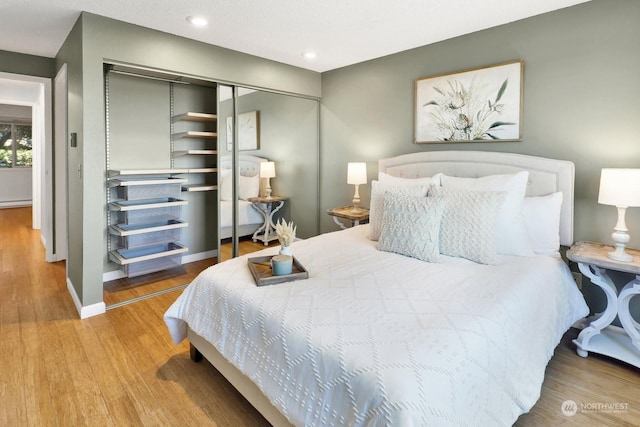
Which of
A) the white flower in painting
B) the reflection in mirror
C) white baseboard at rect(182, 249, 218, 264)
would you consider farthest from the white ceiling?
white baseboard at rect(182, 249, 218, 264)

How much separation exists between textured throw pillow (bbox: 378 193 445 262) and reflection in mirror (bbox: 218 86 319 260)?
1902mm

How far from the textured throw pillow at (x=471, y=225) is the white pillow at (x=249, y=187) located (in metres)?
2.23

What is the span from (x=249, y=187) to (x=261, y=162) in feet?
1.02

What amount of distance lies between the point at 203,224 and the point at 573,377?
140 inches

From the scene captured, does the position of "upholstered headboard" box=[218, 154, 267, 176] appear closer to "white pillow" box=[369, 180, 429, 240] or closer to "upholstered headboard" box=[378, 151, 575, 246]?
"upholstered headboard" box=[378, 151, 575, 246]

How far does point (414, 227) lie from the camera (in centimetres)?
242

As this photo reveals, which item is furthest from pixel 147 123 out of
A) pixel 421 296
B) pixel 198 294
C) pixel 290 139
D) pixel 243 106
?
pixel 421 296

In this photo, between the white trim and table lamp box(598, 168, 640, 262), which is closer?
table lamp box(598, 168, 640, 262)

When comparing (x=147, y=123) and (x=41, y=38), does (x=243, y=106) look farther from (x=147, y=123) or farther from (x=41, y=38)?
(x=41, y=38)

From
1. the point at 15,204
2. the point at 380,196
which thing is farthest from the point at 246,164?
the point at 15,204

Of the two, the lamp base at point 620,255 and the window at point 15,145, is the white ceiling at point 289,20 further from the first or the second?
the window at point 15,145

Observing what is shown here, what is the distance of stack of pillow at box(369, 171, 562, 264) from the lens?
235 centimetres

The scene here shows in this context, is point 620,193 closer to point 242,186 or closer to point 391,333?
point 391,333
